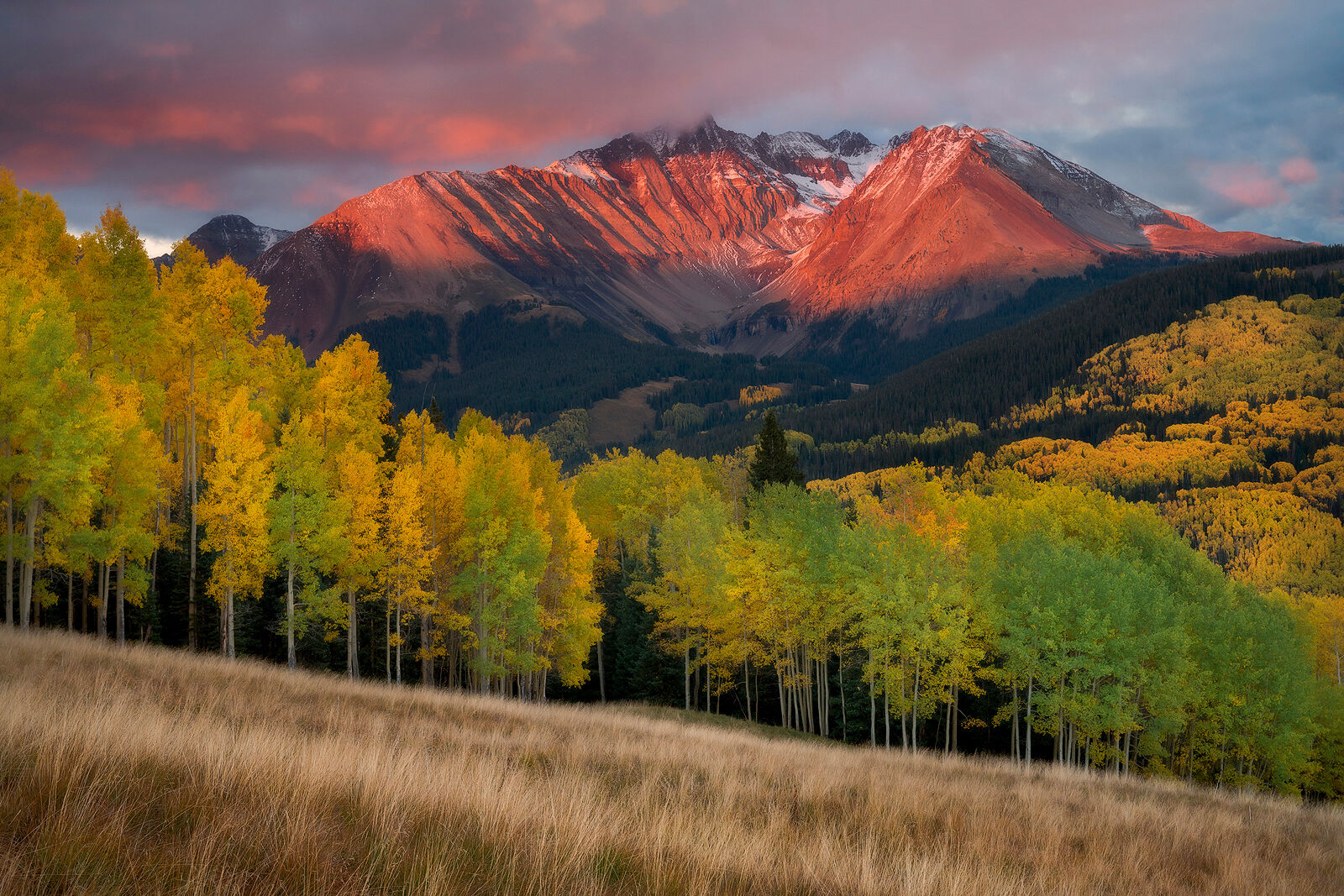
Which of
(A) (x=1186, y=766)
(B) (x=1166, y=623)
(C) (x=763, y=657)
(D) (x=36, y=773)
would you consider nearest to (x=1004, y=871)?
(D) (x=36, y=773)

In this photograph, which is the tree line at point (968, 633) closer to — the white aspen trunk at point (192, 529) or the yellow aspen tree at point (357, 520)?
the yellow aspen tree at point (357, 520)

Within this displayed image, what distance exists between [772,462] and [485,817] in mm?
50035

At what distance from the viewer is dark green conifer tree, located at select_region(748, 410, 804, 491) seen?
54219 millimetres

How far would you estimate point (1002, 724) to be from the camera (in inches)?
1964

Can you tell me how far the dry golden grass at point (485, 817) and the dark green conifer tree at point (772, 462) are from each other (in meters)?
40.9

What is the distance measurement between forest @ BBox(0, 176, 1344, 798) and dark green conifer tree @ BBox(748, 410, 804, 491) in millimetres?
244

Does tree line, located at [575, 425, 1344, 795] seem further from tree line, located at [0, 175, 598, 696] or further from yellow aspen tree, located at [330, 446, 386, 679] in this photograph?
yellow aspen tree, located at [330, 446, 386, 679]

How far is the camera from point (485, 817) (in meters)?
5.55

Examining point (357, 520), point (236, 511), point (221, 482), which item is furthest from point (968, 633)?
point (221, 482)

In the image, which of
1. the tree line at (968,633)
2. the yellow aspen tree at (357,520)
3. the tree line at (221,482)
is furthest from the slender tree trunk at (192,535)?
the tree line at (968,633)

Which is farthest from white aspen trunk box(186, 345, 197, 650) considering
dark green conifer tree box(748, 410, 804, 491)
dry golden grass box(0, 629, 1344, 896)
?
dark green conifer tree box(748, 410, 804, 491)

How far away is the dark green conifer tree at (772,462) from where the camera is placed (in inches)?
2135

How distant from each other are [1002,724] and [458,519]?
39.3 m

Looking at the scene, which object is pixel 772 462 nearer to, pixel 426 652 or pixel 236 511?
pixel 426 652
